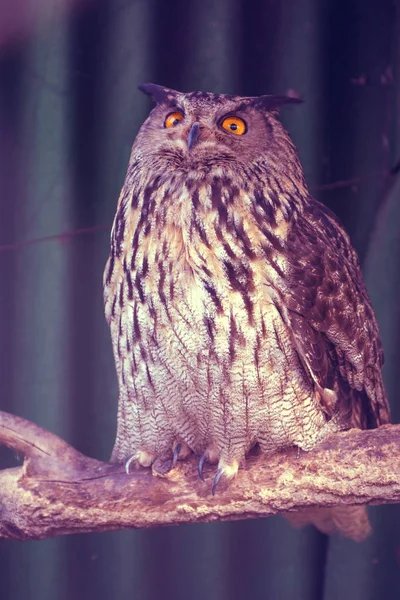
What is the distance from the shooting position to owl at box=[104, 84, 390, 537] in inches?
55.8

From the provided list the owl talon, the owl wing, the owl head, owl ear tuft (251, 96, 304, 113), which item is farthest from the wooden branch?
owl ear tuft (251, 96, 304, 113)

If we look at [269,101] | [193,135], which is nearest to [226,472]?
[193,135]

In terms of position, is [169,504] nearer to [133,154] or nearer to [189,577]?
[189,577]

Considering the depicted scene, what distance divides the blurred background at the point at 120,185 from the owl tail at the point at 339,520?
51mm

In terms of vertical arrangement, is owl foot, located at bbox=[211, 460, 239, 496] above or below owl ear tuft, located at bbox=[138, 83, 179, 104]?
below

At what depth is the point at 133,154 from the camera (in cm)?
158

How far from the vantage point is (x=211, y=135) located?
1440 millimetres

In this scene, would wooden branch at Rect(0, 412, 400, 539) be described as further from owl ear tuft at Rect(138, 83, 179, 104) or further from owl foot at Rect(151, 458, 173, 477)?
owl ear tuft at Rect(138, 83, 179, 104)

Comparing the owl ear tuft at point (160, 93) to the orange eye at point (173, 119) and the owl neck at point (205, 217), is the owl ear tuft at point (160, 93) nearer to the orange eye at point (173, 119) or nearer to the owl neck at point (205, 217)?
the orange eye at point (173, 119)

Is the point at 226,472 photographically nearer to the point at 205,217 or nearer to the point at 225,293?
the point at 225,293

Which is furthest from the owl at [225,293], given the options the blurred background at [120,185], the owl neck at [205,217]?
the blurred background at [120,185]

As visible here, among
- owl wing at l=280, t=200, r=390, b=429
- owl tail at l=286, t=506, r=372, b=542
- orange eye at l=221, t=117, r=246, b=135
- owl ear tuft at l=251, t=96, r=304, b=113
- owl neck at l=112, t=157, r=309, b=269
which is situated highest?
owl ear tuft at l=251, t=96, r=304, b=113

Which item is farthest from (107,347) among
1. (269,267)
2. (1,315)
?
(269,267)

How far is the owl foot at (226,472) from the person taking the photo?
57.7 inches
